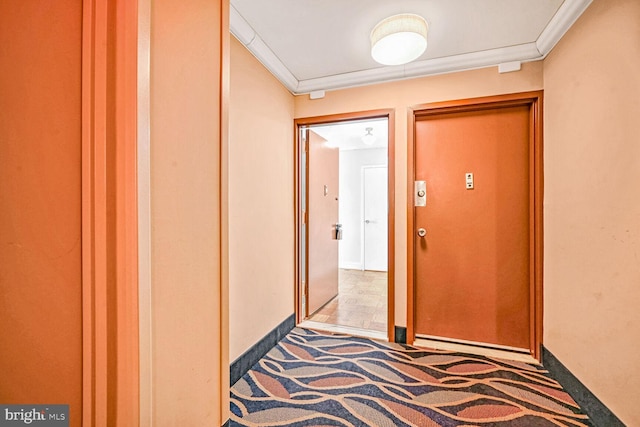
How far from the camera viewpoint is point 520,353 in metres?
2.09

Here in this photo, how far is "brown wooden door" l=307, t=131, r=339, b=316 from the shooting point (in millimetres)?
2805

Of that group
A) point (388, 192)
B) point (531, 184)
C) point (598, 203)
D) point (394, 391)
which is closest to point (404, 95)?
point (388, 192)

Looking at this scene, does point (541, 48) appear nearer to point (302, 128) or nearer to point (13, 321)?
point (302, 128)

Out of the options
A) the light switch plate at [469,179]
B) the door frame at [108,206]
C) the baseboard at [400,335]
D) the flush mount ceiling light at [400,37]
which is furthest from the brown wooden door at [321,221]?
the door frame at [108,206]

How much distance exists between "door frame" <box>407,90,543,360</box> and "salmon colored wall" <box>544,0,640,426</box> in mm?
124

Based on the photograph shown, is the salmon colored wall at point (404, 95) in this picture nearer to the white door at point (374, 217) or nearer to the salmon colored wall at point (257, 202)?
the salmon colored wall at point (257, 202)

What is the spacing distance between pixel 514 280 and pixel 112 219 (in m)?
2.64

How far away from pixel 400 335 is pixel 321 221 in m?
1.42

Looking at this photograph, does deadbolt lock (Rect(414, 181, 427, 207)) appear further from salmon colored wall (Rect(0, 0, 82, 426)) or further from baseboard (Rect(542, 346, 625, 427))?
salmon colored wall (Rect(0, 0, 82, 426))

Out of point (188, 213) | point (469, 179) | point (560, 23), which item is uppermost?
point (560, 23)

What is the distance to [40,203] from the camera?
2.40ft

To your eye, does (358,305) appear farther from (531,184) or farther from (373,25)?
(373,25)

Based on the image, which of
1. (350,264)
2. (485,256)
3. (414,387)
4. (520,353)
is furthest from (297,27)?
(350,264)

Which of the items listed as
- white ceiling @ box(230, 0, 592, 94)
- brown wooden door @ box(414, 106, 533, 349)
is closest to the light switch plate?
brown wooden door @ box(414, 106, 533, 349)
